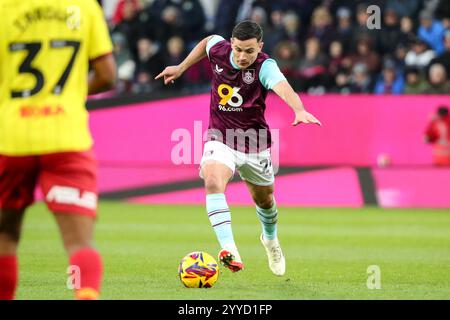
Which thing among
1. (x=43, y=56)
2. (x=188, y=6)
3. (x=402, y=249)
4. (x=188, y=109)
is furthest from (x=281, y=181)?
(x=43, y=56)

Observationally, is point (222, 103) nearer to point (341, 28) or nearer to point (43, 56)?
point (43, 56)

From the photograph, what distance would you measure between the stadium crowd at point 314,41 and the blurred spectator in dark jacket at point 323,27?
0.02m

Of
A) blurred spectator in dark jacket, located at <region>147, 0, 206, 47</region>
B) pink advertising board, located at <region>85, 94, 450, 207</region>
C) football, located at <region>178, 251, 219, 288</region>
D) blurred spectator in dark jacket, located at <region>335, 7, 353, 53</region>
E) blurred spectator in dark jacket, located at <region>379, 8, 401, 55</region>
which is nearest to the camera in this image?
football, located at <region>178, 251, 219, 288</region>

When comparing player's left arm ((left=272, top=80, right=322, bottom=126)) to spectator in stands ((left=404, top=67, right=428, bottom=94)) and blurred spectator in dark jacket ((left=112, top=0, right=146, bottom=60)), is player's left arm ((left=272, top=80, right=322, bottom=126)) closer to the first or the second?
spectator in stands ((left=404, top=67, right=428, bottom=94))

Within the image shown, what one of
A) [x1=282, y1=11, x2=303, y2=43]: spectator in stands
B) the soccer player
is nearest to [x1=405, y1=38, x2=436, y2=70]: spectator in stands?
[x1=282, y1=11, x2=303, y2=43]: spectator in stands

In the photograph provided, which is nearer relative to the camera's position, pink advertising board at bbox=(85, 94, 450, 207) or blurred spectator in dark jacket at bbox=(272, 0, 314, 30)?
pink advertising board at bbox=(85, 94, 450, 207)

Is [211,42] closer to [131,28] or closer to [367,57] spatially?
[367,57]

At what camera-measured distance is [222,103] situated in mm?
9641

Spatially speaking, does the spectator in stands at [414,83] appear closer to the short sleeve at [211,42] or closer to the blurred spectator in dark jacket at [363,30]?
the blurred spectator in dark jacket at [363,30]

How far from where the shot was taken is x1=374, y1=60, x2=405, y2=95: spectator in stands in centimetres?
1917

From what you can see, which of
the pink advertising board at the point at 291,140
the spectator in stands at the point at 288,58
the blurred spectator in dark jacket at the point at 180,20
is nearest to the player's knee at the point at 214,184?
the pink advertising board at the point at 291,140

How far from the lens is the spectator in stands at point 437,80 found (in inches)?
733

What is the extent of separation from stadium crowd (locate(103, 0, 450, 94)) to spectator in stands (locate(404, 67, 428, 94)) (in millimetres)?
18

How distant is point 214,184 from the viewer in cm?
916
